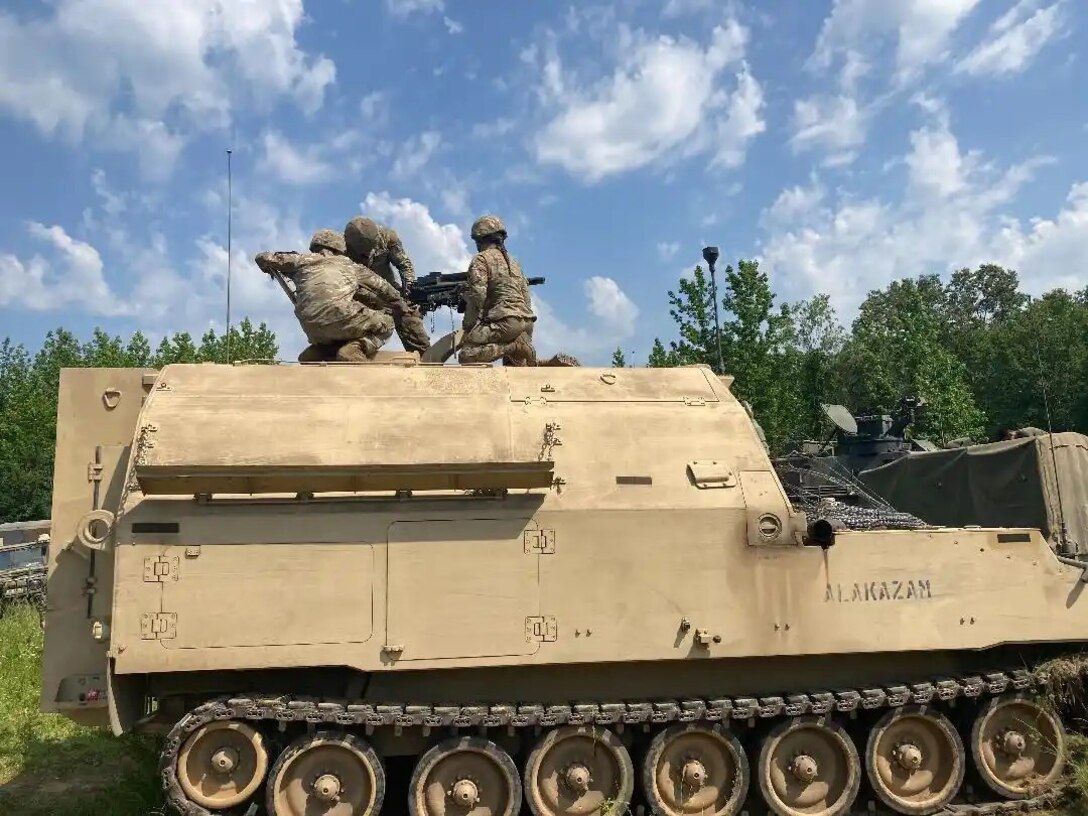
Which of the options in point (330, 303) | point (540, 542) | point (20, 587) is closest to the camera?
point (540, 542)

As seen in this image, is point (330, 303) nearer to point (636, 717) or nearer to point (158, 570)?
point (158, 570)

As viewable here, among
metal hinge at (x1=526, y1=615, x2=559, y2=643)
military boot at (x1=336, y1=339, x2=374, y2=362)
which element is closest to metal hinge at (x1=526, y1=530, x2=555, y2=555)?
metal hinge at (x1=526, y1=615, x2=559, y2=643)

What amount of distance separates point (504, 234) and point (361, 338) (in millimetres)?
1800

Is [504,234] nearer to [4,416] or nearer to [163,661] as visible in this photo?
[163,661]

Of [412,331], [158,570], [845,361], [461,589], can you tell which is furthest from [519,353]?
[845,361]

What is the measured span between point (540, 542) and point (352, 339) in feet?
8.79

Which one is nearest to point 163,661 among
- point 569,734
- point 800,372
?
point 569,734

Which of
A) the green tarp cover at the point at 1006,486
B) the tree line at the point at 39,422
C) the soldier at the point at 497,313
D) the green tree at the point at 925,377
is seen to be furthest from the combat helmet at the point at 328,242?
the tree line at the point at 39,422

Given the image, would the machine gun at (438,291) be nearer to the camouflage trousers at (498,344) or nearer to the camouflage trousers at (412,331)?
the camouflage trousers at (412,331)

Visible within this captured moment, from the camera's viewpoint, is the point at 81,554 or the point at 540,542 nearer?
the point at 540,542

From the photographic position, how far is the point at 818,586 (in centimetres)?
601

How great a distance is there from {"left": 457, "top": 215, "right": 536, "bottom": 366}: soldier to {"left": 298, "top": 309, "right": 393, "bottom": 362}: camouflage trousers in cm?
76

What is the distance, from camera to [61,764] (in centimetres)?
814

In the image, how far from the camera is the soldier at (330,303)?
731 cm
